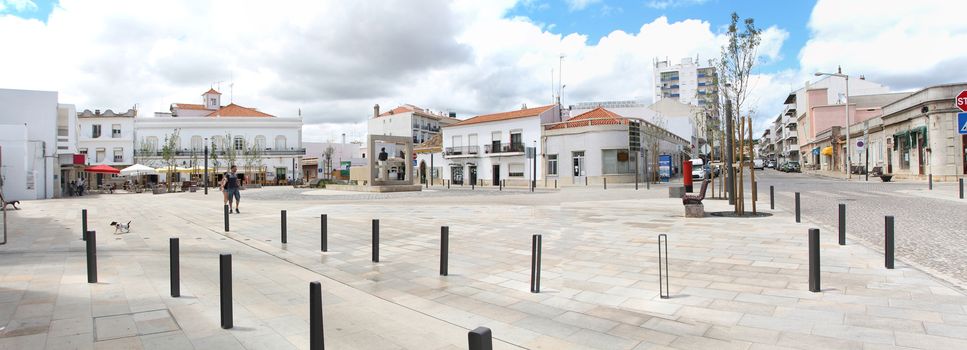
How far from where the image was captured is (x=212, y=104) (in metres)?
69.6

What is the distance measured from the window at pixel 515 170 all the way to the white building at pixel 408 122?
2872 centimetres

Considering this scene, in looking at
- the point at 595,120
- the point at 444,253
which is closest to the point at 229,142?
the point at 595,120

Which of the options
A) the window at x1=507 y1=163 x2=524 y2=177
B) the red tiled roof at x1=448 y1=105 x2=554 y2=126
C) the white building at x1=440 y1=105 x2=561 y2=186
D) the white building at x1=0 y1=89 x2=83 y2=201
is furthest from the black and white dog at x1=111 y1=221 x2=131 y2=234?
the red tiled roof at x1=448 y1=105 x2=554 y2=126

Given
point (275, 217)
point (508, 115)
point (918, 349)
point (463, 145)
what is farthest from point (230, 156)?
point (918, 349)

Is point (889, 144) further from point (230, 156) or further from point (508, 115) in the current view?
point (230, 156)

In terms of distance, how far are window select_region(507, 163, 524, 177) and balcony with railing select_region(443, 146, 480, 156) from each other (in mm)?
4152

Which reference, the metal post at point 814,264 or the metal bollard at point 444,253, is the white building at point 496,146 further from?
the metal post at point 814,264

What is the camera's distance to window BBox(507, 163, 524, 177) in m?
44.2

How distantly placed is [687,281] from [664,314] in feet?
4.58

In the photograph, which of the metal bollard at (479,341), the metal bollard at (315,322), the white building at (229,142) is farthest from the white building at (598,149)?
the metal bollard at (479,341)

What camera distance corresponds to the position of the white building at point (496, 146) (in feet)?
143

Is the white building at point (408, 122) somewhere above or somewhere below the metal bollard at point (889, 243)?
above

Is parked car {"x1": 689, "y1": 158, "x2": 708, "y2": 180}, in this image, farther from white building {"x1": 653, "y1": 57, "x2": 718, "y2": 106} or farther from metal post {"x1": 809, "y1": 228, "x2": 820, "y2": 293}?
white building {"x1": 653, "y1": 57, "x2": 718, "y2": 106}

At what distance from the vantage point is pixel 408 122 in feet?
235
